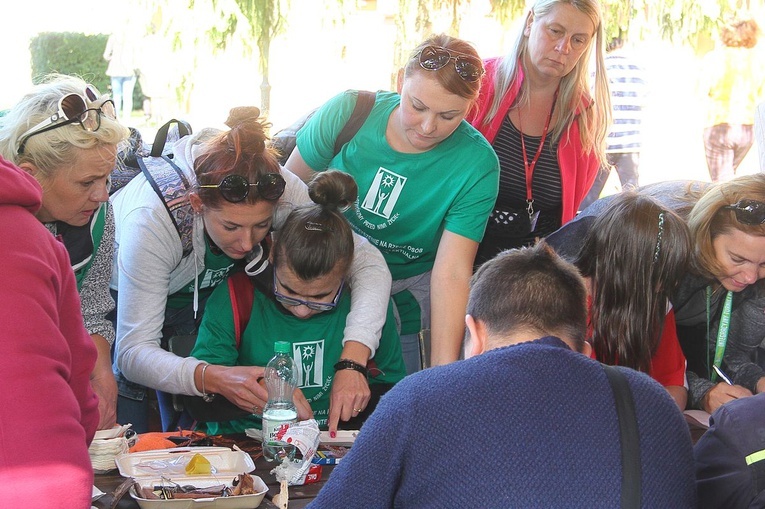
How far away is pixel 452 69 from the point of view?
106 inches

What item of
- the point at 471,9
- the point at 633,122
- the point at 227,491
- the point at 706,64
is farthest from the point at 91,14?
the point at 227,491

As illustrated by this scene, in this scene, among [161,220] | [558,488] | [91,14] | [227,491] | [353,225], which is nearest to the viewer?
[558,488]

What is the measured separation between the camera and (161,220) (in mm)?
2482

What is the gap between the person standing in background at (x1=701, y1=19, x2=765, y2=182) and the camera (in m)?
7.49

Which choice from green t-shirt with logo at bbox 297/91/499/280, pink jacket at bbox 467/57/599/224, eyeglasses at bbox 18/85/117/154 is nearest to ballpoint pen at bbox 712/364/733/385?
pink jacket at bbox 467/57/599/224

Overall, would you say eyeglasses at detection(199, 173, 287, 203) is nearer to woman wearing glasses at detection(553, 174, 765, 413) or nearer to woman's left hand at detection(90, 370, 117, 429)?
woman's left hand at detection(90, 370, 117, 429)

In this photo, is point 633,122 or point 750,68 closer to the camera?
point 633,122

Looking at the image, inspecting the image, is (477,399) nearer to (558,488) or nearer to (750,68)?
(558,488)

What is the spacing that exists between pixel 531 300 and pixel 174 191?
Answer: 50.8 inches

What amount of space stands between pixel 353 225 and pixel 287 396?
2.54 ft

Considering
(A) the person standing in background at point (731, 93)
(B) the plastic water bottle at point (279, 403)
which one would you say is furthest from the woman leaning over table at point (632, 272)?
(A) the person standing in background at point (731, 93)

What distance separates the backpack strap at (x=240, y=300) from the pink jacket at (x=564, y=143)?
1.13 meters

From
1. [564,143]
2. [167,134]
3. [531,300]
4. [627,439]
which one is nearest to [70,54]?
[167,134]

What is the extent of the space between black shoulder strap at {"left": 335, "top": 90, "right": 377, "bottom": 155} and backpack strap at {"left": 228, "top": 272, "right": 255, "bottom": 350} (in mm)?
585
